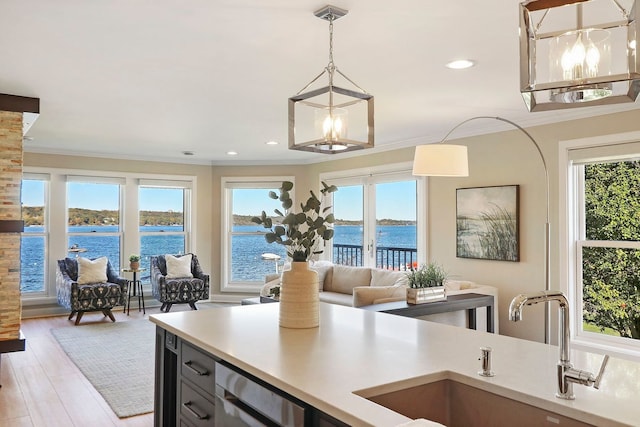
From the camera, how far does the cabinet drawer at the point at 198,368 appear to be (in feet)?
6.60

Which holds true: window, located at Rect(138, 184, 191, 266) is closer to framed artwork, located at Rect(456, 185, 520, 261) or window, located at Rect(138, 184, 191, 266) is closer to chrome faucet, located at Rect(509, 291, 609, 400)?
framed artwork, located at Rect(456, 185, 520, 261)

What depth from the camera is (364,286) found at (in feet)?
20.1

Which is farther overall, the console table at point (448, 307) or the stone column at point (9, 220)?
the stone column at point (9, 220)

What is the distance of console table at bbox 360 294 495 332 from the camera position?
3.94 meters

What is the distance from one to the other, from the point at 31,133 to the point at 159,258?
8.29ft

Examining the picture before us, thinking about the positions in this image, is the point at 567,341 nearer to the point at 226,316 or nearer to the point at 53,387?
the point at 226,316

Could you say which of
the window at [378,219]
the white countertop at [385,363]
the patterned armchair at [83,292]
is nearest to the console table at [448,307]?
the white countertop at [385,363]

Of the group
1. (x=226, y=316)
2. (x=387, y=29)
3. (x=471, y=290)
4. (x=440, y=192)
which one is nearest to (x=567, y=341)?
(x=226, y=316)

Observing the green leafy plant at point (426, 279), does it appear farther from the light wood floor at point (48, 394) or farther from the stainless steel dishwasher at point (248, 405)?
the stainless steel dishwasher at point (248, 405)

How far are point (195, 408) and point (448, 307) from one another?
2641mm

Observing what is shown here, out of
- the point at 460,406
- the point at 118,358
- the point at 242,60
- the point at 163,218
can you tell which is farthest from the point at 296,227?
the point at 163,218

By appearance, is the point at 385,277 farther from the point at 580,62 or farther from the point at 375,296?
the point at 580,62

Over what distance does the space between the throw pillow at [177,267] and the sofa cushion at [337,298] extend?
2.34 m

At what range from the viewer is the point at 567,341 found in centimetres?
136
